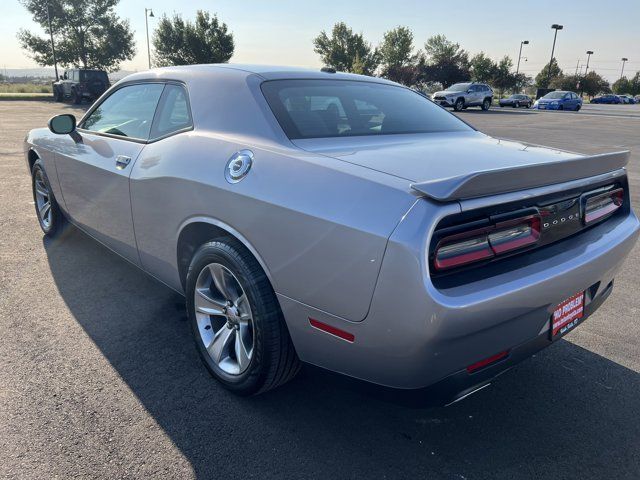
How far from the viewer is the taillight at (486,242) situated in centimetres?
172

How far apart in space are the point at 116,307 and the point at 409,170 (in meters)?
2.37

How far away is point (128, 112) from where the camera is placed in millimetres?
3352

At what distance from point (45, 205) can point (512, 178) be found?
14.1 feet

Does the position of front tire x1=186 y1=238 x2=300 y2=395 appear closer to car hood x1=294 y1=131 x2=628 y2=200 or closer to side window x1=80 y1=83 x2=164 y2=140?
car hood x1=294 y1=131 x2=628 y2=200

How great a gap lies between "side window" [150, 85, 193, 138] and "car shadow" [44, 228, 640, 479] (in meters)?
1.22

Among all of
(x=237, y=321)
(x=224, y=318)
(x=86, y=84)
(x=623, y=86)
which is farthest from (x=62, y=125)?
(x=623, y=86)

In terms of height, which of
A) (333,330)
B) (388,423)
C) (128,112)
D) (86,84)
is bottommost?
(388,423)

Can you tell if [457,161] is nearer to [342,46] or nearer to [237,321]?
[237,321]

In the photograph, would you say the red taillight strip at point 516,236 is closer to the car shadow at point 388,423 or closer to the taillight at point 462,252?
the taillight at point 462,252

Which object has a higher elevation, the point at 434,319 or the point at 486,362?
the point at 434,319

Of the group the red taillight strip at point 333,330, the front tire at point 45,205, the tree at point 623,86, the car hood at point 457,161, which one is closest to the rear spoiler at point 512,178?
the car hood at point 457,161

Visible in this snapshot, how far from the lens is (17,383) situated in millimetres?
2508

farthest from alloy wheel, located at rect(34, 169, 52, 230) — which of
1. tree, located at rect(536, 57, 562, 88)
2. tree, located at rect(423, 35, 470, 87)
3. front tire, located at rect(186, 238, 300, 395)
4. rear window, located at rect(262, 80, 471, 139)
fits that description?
tree, located at rect(536, 57, 562, 88)

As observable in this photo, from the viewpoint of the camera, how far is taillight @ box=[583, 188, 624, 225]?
2.34 metres
